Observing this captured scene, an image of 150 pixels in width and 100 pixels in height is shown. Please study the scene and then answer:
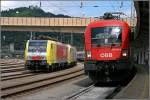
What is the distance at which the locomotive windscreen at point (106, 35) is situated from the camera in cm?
2130

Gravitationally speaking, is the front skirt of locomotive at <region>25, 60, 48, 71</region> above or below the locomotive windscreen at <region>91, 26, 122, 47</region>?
below

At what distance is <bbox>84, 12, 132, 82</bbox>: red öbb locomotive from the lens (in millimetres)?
20797

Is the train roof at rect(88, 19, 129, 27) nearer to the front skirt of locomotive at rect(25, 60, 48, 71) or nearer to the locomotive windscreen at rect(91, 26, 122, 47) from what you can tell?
the locomotive windscreen at rect(91, 26, 122, 47)

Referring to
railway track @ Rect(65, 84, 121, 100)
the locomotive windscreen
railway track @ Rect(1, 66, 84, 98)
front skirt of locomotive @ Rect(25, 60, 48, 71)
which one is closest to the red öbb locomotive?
the locomotive windscreen

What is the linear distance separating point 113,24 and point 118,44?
3.37ft

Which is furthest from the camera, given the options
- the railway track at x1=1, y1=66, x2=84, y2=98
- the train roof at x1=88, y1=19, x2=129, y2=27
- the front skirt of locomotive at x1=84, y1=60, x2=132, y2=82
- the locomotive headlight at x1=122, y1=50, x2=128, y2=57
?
the train roof at x1=88, y1=19, x2=129, y2=27

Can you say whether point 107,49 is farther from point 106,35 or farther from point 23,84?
point 23,84

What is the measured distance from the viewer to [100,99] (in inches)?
639

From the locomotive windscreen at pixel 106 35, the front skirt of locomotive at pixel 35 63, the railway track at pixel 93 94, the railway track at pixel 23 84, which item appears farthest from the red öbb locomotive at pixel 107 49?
the front skirt of locomotive at pixel 35 63

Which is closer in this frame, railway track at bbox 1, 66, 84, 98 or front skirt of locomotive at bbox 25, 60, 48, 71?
railway track at bbox 1, 66, 84, 98

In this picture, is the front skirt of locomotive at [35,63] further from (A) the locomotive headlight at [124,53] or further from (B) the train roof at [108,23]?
(A) the locomotive headlight at [124,53]

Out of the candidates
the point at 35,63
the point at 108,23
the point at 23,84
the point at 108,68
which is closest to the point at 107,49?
the point at 108,68

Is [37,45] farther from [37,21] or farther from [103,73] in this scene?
[37,21]

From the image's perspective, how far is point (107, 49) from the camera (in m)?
21.1
